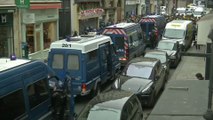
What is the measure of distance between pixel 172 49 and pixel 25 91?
17.6m

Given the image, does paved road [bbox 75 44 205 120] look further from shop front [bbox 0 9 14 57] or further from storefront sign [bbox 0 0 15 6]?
storefront sign [bbox 0 0 15 6]

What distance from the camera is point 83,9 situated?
35625mm

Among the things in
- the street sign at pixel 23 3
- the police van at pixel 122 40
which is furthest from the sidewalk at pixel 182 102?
the street sign at pixel 23 3

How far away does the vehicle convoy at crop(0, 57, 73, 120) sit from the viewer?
8.01 meters

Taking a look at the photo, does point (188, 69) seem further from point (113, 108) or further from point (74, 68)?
point (113, 108)

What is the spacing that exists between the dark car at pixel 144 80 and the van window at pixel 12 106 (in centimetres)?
639

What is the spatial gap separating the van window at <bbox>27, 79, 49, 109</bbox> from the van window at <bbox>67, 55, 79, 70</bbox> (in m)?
4.97

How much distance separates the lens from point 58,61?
1510 centimetres

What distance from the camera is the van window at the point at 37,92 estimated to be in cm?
902

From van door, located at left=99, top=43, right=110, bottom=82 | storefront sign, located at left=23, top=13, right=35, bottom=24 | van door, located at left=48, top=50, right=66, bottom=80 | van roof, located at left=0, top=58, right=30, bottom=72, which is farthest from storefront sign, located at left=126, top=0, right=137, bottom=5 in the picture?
van roof, located at left=0, top=58, right=30, bottom=72

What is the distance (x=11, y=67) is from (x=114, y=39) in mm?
13781

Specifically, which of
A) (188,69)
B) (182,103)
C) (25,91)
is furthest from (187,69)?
(25,91)

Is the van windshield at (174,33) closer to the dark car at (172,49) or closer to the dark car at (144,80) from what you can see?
the dark car at (172,49)

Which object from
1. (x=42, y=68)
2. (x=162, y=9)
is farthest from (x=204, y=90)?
(x=162, y=9)
